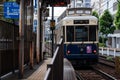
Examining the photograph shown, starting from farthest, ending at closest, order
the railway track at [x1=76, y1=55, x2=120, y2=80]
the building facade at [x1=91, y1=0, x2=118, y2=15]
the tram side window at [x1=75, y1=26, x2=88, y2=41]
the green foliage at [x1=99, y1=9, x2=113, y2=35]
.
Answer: the building facade at [x1=91, y1=0, x2=118, y2=15] → the green foliage at [x1=99, y1=9, x2=113, y2=35] → the tram side window at [x1=75, y1=26, x2=88, y2=41] → the railway track at [x1=76, y1=55, x2=120, y2=80]

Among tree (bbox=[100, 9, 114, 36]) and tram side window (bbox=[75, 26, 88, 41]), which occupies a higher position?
tree (bbox=[100, 9, 114, 36])

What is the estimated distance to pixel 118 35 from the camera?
3743 inches

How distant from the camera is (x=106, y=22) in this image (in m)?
95.2

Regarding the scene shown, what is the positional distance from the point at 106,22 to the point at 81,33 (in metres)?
71.2

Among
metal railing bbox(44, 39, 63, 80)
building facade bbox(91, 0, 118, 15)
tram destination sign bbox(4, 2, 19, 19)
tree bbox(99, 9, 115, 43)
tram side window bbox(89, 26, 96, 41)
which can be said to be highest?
building facade bbox(91, 0, 118, 15)

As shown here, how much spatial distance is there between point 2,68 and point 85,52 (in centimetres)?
1204

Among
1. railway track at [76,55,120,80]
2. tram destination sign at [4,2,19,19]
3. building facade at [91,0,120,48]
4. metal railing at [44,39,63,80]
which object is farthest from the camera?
building facade at [91,0,120,48]

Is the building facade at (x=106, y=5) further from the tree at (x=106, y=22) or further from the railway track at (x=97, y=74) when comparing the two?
the railway track at (x=97, y=74)

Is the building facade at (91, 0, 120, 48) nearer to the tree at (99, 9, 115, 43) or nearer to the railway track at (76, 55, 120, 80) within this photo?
the tree at (99, 9, 115, 43)

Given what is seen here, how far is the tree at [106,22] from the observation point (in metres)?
94.5

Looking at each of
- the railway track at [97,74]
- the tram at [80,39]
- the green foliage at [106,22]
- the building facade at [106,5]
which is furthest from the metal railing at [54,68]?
the building facade at [106,5]

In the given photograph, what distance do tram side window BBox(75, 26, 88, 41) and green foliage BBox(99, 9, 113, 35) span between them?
7024 centimetres

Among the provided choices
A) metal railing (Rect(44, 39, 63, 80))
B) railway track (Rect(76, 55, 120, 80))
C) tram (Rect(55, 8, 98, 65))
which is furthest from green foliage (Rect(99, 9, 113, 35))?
metal railing (Rect(44, 39, 63, 80))

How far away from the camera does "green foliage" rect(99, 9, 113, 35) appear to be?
3720 inches
